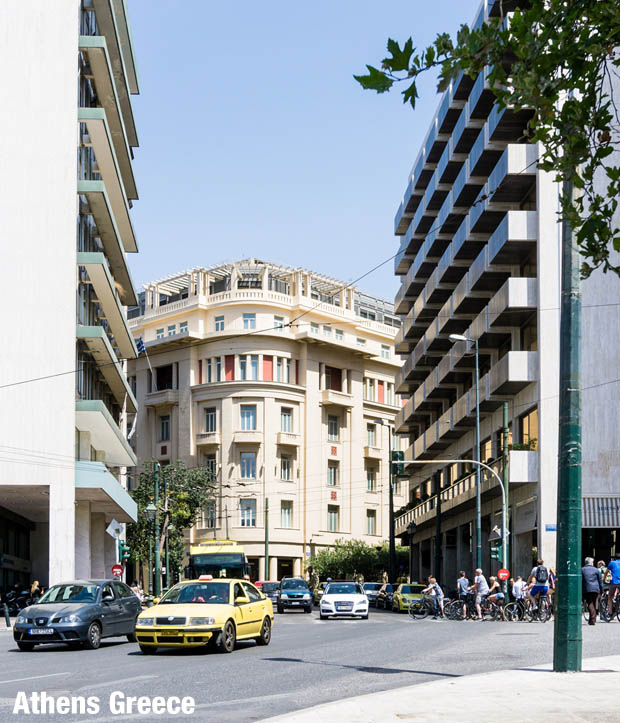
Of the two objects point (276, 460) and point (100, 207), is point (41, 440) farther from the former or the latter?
point (276, 460)

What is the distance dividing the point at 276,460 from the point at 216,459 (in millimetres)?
4441

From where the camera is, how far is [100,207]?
4703cm

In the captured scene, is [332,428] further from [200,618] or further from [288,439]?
[200,618]

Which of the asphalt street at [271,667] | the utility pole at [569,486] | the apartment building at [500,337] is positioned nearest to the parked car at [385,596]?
the apartment building at [500,337]

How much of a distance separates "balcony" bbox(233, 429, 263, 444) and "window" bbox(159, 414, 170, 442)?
7287 millimetres

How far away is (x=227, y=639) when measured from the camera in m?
20.9

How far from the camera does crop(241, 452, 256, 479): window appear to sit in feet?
A: 281

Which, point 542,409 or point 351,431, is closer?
point 542,409

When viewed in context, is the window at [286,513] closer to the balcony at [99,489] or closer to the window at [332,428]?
the window at [332,428]

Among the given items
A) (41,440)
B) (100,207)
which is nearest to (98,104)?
(100,207)

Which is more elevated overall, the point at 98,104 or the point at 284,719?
the point at 98,104

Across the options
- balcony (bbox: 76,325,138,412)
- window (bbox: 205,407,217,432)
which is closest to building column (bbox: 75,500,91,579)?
balcony (bbox: 76,325,138,412)

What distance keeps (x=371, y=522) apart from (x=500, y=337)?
133 ft

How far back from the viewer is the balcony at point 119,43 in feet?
163
